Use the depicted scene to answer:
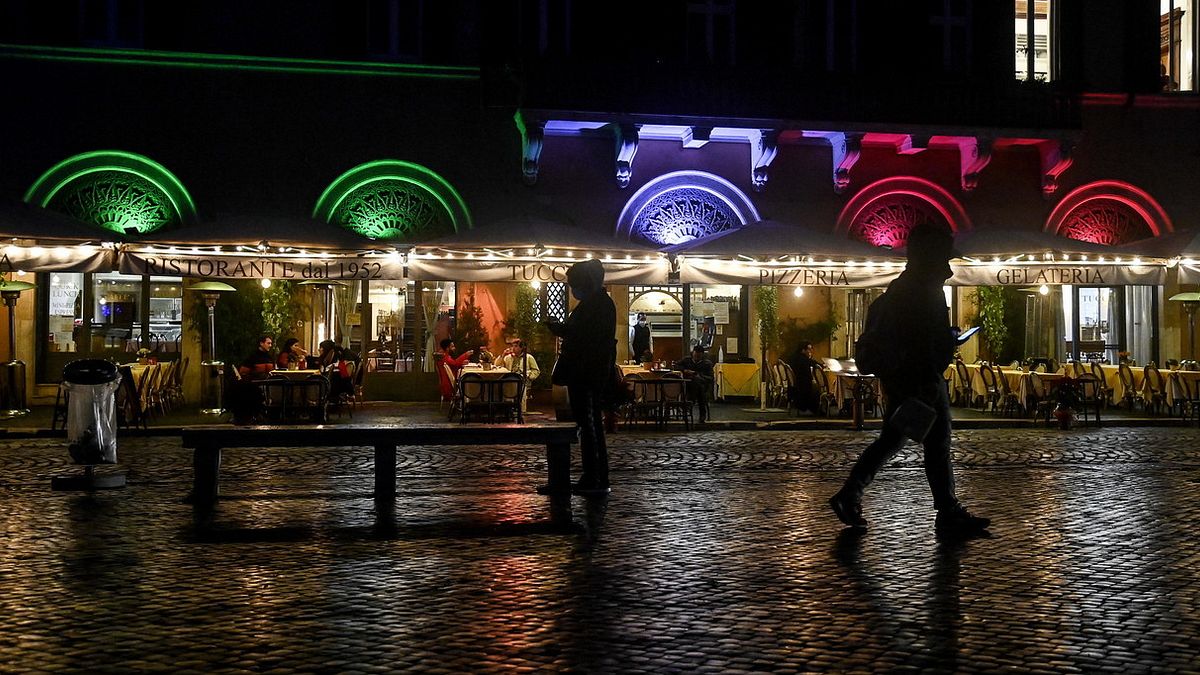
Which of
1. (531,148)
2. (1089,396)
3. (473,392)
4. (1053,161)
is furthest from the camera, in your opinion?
(1089,396)

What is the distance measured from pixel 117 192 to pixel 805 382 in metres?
10.9

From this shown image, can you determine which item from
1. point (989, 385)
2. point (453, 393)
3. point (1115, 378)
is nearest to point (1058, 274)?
point (989, 385)

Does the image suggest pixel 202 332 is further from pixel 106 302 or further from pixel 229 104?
pixel 229 104

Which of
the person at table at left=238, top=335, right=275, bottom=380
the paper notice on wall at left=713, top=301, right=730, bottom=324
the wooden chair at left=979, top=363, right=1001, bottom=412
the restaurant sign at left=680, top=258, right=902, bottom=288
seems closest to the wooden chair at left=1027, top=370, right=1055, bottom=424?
the wooden chair at left=979, top=363, right=1001, bottom=412

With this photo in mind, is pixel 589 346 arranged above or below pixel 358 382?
above

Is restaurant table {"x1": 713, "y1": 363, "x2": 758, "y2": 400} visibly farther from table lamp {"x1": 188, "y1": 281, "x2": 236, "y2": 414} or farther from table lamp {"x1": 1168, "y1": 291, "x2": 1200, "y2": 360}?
table lamp {"x1": 188, "y1": 281, "x2": 236, "y2": 414}

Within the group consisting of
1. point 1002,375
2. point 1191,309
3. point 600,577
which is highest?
point 1191,309

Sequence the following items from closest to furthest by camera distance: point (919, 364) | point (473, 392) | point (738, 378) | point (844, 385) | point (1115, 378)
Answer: point (919, 364)
point (473, 392)
point (844, 385)
point (1115, 378)
point (738, 378)

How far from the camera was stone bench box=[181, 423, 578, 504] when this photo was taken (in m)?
9.70

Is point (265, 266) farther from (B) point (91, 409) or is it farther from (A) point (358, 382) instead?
(B) point (91, 409)

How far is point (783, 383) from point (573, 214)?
4833 mm

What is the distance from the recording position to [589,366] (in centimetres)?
1074

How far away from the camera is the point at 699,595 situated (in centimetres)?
667

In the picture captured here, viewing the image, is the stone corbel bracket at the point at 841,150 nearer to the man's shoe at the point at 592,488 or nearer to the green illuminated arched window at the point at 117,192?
the green illuminated arched window at the point at 117,192
